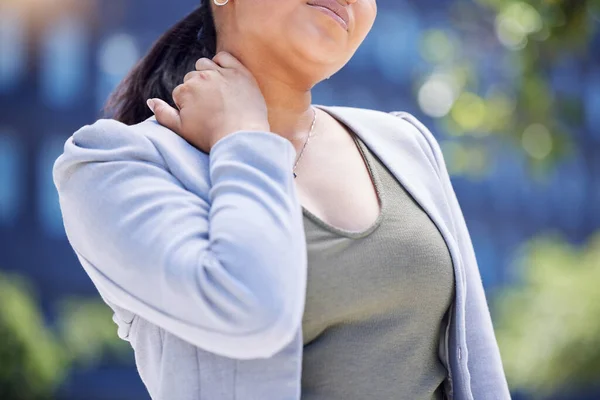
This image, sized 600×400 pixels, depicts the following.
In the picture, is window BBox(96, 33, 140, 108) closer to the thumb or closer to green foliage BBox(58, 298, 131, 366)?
green foliage BBox(58, 298, 131, 366)

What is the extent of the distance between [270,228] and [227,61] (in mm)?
380

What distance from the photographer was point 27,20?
17.0 m

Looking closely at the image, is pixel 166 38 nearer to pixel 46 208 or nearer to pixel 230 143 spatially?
pixel 230 143

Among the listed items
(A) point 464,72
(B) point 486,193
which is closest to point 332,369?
(A) point 464,72

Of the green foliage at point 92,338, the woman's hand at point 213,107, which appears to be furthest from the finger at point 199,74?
the green foliage at point 92,338

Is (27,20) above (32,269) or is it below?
above

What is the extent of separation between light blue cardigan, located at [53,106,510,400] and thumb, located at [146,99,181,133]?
16mm

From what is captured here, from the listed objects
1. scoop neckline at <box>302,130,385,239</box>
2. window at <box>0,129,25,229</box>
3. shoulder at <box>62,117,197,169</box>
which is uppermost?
shoulder at <box>62,117,197,169</box>

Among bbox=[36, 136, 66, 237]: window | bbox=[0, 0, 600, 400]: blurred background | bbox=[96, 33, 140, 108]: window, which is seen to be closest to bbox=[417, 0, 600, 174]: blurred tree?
bbox=[0, 0, 600, 400]: blurred background

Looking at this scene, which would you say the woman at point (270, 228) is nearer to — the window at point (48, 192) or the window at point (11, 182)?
the window at point (48, 192)

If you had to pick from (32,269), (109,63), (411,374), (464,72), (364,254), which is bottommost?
(32,269)

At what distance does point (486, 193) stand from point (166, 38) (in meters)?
17.6

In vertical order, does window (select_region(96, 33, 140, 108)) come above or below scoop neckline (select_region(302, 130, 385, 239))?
below

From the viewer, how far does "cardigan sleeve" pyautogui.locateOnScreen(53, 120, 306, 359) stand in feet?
4.14
